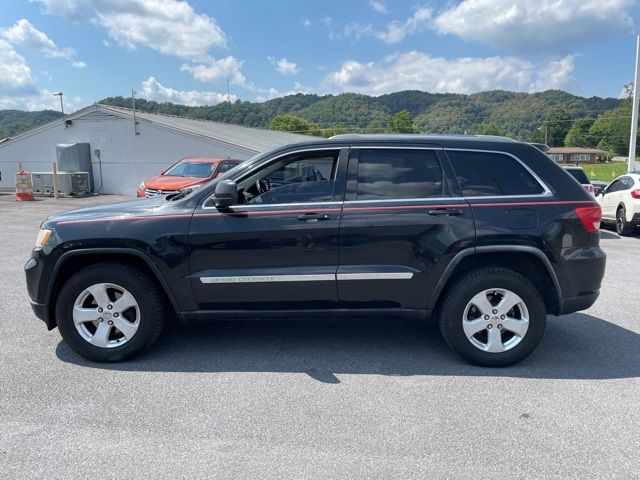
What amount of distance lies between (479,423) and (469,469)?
52 centimetres

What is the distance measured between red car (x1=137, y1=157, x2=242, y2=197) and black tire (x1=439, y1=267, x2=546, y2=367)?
9778 mm

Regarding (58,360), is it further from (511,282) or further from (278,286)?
(511,282)

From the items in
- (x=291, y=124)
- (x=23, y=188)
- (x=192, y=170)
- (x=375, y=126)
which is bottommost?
(x=23, y=188)

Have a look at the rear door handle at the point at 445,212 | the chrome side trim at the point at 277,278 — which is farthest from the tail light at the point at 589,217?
the chrome side trim at the point at 277,278

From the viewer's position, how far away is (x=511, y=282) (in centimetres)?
396

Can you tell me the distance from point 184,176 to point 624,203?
11.2 m

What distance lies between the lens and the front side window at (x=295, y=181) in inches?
160

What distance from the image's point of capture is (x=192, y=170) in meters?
14.2

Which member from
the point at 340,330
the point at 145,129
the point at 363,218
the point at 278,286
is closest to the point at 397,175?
the point at 363,218

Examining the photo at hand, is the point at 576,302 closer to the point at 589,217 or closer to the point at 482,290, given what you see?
the point at 589,217

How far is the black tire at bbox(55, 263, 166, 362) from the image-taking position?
158 inches

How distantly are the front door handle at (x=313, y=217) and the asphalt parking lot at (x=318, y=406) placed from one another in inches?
47.4

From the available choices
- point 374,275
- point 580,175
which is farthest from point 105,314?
point 580,175

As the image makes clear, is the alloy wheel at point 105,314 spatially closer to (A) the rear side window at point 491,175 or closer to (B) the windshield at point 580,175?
(A) the rear side window at point 491,175
